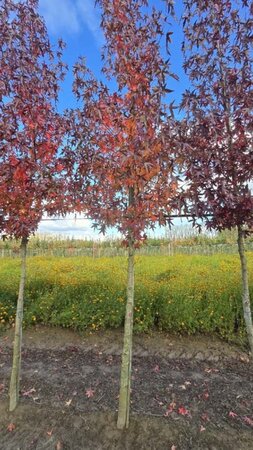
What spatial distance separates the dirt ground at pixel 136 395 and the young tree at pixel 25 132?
1.85ft

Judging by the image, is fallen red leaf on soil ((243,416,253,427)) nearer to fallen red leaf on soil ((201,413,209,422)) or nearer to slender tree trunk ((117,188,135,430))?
fallen red leaf on soil ((201,413,209,422))

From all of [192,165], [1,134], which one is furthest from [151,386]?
[1,134]

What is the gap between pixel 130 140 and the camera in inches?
125

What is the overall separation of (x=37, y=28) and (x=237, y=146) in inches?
103

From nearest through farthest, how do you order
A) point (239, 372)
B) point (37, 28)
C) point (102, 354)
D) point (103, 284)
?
point (37, 28) → point (239, 372) → point (102, 354) → point (103, 284)

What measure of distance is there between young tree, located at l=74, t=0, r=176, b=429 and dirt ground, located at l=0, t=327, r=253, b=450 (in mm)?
377

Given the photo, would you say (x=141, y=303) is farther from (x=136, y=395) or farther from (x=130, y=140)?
(x=130, y=140)

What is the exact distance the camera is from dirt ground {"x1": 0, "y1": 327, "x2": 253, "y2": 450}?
3.32m

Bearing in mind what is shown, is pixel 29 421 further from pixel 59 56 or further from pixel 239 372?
pixel 59 56

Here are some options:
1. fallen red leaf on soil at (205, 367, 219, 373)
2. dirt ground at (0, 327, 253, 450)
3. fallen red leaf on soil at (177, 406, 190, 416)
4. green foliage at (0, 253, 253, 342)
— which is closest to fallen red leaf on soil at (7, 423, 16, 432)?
dirt ground at (0, 327, 253, 450)

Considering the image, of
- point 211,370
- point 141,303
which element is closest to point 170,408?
point 211,370

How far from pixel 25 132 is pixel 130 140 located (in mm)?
1287

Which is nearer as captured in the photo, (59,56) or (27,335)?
(59,56)

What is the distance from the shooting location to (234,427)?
3482mm
